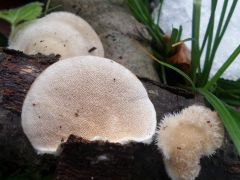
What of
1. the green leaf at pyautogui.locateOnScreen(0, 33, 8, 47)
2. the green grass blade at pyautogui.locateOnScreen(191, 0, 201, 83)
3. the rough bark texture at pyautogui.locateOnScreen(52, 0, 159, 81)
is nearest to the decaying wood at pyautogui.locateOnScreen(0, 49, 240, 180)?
the green grass blade at pyautogui.locateOnScreen(191, 0, 201, 83)

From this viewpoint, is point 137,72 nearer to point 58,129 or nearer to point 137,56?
point 137,56

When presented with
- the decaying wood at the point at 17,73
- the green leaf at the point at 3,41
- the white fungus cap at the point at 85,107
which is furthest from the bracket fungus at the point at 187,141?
the green leaf at the point at 3,41

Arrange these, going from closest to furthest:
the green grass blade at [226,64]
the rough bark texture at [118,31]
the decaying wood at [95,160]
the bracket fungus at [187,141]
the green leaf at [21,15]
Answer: the decaying wood at [95,160] < the bracket fungus at [187,141] < the green grass blade at [226,64] < the green leaf at [21,15] < the rough bark texture at [118,31]

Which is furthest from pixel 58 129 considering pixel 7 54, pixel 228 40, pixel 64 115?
pixel 228 40

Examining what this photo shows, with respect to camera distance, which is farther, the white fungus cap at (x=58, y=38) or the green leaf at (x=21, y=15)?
the green leaf at (x=21, y=15)

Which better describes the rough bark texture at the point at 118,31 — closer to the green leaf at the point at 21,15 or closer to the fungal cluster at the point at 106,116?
the green leaf at the point at 21,15

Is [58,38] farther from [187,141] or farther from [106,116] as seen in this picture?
[187,141]
